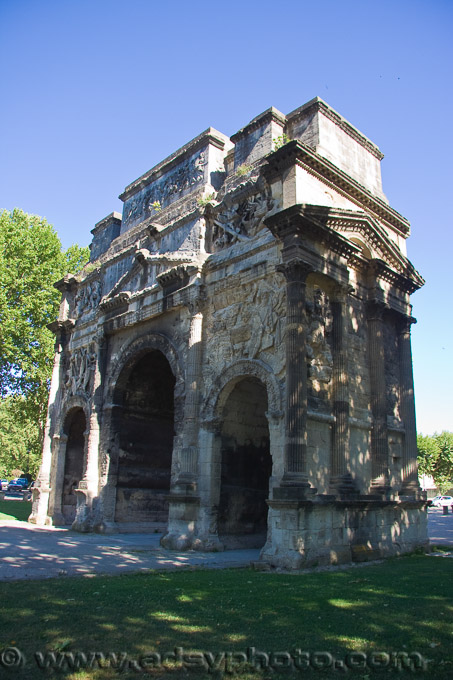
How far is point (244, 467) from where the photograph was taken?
14305 millimetres

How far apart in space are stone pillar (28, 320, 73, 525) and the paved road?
3849mm

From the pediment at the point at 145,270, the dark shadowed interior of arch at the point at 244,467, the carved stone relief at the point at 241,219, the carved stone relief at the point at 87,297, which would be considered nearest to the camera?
the carved stone relief at the point at 241,219

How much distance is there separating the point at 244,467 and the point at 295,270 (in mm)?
5577

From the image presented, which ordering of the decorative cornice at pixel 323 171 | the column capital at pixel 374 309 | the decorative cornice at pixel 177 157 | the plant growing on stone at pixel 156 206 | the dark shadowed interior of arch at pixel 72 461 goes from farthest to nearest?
the dark shadowed interior of arch at pixel 72 461 < the plant growing on stone at pixel 156 206 < the decorative cornice at pixel 177 157 < the column capital at pixel 374 309 < the decorative cornice at pixel 323 171

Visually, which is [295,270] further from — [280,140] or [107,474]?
[107,474]

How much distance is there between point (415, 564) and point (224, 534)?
4.54 meters

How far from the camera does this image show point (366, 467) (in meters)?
13.1

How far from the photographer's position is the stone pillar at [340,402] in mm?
11789

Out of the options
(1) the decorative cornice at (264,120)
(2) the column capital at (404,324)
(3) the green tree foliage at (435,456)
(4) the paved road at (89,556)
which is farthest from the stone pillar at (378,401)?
(3) the green tree foliage at (435,456)

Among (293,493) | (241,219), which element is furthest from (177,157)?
(293,493)

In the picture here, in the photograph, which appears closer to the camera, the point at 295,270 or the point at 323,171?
the point at 295,270

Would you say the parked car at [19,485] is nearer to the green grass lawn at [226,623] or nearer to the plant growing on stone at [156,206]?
the plant growing on stone at [156,206]
